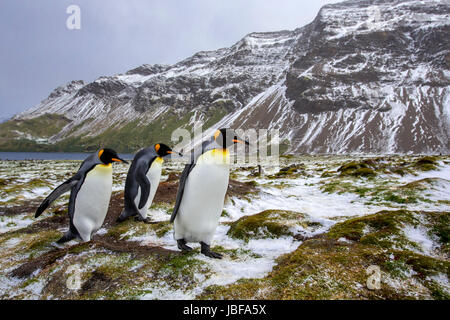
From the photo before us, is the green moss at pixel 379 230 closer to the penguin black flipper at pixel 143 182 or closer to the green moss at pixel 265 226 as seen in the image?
the green moss at pixel 265 226

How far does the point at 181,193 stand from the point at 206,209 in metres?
0.69

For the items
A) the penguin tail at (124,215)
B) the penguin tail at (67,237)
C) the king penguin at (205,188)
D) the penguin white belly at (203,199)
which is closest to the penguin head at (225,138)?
the king penguin at (205,188)

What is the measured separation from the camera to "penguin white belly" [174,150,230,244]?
5434 mm

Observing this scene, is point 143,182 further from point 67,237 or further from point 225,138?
point 225,138

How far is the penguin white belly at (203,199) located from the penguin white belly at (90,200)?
3057 millimetres

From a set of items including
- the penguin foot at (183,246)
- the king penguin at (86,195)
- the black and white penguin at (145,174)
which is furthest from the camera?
the black and white penguin at (145,174)

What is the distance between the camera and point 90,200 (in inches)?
283

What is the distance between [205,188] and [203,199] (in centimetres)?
26

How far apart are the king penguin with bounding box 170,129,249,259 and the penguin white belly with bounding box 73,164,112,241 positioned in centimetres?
295

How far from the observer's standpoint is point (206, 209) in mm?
5566

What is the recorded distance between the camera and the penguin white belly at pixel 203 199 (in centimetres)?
543

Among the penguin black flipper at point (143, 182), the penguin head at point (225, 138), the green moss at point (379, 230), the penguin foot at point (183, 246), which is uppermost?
the penguin head at point (225, 138)
